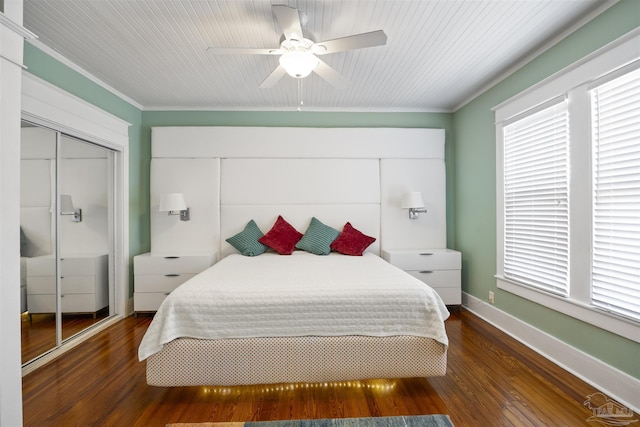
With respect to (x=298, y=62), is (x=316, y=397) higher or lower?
lower

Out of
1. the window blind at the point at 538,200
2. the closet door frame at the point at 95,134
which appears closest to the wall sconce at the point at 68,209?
the closet door frame at the point at 95,134

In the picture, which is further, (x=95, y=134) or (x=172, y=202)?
(x=172, y=202)

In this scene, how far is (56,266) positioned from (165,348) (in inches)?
60.2

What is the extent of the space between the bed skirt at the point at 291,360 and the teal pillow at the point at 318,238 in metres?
1.61

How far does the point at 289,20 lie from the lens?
173 centimetres

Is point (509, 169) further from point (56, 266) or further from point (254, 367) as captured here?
point (56, 266)

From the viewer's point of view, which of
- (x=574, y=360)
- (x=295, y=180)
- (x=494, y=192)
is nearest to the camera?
(x=574, y=360)

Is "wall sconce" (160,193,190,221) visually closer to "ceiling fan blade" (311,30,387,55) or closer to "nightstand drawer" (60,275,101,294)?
"nightstand drawer" (60,275,101,294)

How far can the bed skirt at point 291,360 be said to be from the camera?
1771 millimetres

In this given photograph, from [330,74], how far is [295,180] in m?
1.66

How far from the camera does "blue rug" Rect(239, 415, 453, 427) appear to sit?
5.17 feet

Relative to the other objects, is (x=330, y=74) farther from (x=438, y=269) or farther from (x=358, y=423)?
(x=438, y=269)

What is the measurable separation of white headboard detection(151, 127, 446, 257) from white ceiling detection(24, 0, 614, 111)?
1.80ft

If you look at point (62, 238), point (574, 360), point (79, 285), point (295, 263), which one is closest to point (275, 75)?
point (295, 263)
